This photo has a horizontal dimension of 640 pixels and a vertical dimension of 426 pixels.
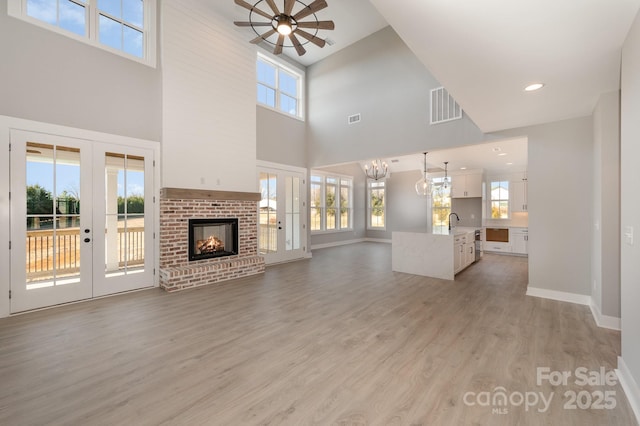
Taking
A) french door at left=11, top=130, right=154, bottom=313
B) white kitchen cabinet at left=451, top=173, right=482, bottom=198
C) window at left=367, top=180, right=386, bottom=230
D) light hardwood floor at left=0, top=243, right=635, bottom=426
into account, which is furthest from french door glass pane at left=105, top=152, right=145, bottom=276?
window at left=367, top=180, right=386, bottom=230

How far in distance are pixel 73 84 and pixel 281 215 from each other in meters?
4.45

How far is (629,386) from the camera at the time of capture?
78.4 inches

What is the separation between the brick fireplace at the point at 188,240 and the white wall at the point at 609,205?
532 cm

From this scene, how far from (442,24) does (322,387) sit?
2863 millimetres

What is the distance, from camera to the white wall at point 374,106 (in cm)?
573

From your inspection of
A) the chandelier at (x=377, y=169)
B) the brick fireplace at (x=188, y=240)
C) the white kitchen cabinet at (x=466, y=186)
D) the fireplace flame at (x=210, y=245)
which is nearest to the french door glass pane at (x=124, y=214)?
the brick fireplace at (x=188, y=240)

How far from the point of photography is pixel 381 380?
215 centimetres

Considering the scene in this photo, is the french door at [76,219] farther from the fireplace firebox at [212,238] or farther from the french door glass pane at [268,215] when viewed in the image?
the french door glass pane at [268,215]

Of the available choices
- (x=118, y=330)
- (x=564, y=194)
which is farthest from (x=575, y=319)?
(x=118, y=330)

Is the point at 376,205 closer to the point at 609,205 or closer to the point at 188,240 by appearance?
the point at 188,240

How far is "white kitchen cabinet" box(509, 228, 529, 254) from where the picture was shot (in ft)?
25.0

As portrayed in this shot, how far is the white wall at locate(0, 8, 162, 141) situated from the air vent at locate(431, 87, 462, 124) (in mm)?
5159

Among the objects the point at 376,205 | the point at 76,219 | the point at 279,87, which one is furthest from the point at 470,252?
the point at 76,219

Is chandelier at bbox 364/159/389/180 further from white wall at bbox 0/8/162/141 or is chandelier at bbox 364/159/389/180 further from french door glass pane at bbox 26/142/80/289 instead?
french door glass pane at bbox 26/142/80/289
